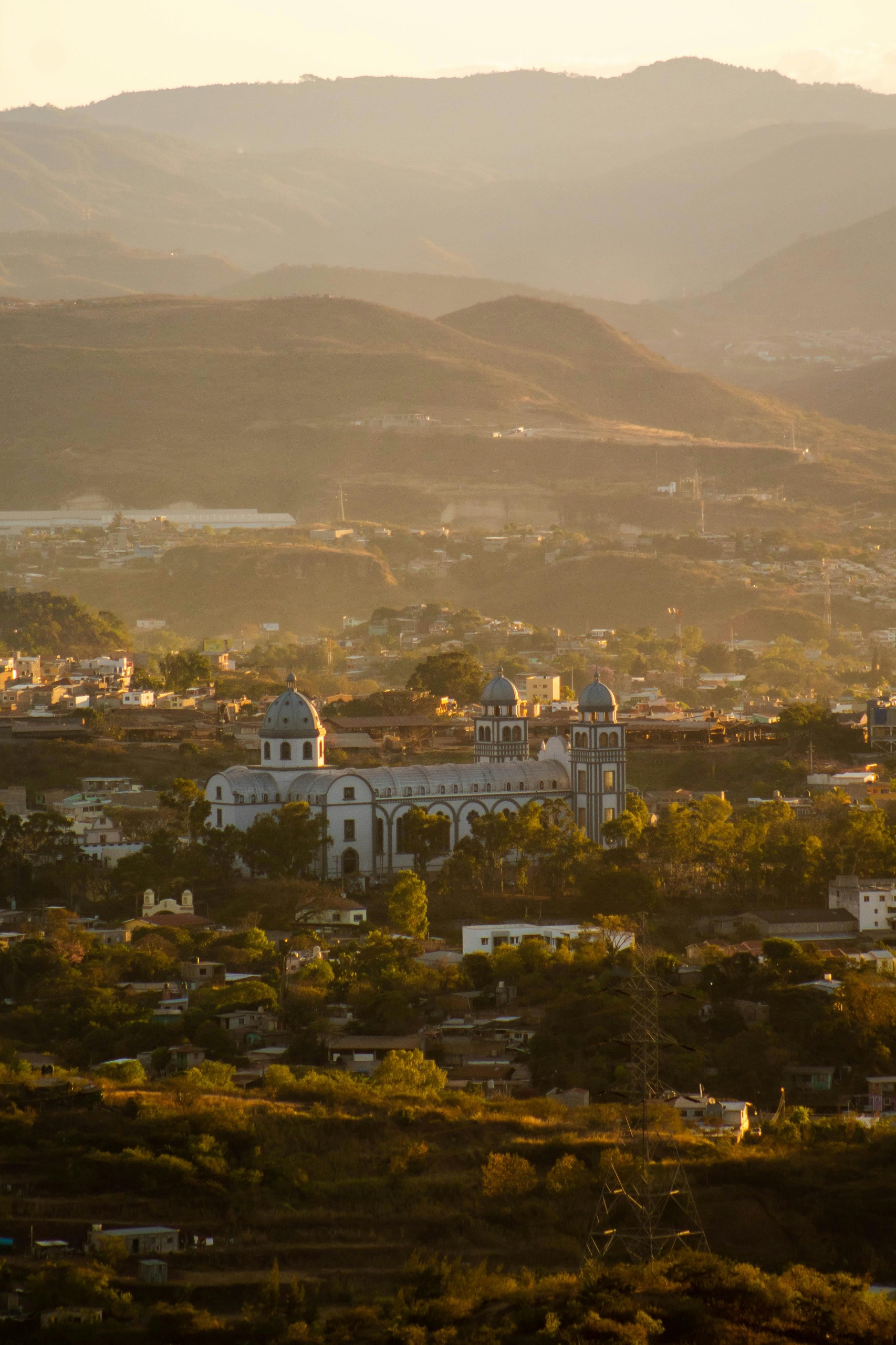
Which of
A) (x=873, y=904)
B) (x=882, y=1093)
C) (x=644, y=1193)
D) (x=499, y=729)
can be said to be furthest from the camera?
(x=499, y=729)

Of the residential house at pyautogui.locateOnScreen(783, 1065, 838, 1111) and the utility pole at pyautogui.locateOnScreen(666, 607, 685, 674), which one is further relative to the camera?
the utility pole at pyautogui.locateOnScreen(666, 607, 685, 674)

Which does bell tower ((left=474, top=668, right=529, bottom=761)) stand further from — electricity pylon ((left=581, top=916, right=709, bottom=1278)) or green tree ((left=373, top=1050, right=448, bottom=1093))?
electricity pylon ((left=581, top=916, right=709, bottom=1278))

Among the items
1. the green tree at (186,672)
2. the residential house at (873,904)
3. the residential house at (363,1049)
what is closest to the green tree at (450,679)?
the green tree at (186,672)

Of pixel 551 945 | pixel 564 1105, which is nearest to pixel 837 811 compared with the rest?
pixel 551 945

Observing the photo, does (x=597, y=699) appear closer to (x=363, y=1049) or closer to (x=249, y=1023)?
(x=249, y=1023)

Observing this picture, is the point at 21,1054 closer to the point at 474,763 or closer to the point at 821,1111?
the point at 821,1111

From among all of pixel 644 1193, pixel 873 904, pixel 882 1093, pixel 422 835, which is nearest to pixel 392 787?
pixel 422 835

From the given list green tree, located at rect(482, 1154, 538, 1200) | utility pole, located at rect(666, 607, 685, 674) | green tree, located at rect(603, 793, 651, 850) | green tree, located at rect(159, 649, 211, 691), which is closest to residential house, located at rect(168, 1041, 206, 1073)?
green tree, located at rect(482, 1154, 538, 1200)
